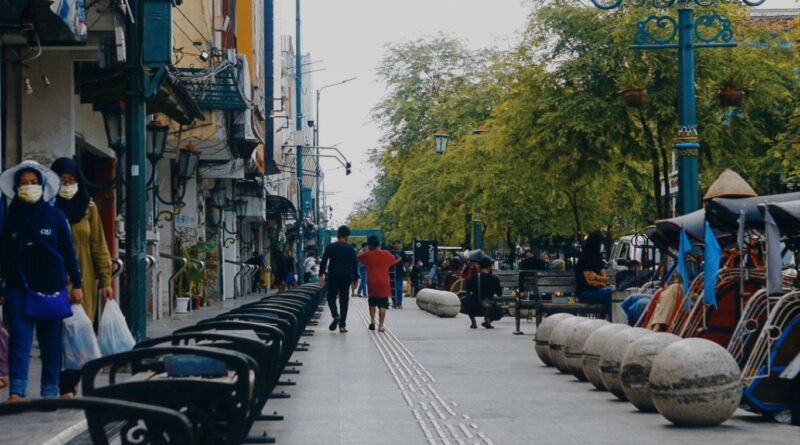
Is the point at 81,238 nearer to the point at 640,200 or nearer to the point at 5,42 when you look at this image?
the point at 5,42

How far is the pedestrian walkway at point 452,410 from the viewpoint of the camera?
10250 mm

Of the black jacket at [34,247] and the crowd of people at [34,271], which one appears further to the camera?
the black jacket at [34,247]

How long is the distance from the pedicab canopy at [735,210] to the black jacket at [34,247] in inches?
211

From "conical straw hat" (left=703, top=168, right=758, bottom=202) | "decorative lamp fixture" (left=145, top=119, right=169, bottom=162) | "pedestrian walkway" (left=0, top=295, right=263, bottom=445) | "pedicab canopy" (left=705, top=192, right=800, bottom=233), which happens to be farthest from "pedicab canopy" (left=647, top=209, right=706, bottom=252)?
"decorative lamp fixture" (left=145, top=119, right=169, bottom=162)

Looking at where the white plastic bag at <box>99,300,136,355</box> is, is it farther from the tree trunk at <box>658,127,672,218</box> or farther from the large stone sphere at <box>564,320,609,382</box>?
the tree trunk at <box>658,127,672,218</box>

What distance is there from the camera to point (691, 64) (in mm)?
19266

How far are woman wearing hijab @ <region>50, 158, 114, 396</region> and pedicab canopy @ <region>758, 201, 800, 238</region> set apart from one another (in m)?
5.35

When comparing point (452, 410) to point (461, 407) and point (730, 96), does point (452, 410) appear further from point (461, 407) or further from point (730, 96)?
point (730, 96)

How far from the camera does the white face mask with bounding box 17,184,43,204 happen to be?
1128 cm

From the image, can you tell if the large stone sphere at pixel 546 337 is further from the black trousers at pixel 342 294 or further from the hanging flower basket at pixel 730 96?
the black trousers at pixel 342 294

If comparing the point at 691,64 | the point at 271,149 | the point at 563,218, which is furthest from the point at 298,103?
the point at 691,64

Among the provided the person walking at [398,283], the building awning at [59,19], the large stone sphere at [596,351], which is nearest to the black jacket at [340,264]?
the building awning at [59,19]

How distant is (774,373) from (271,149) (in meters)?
50.6

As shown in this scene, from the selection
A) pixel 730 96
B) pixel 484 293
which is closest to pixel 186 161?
pixel 484 293
